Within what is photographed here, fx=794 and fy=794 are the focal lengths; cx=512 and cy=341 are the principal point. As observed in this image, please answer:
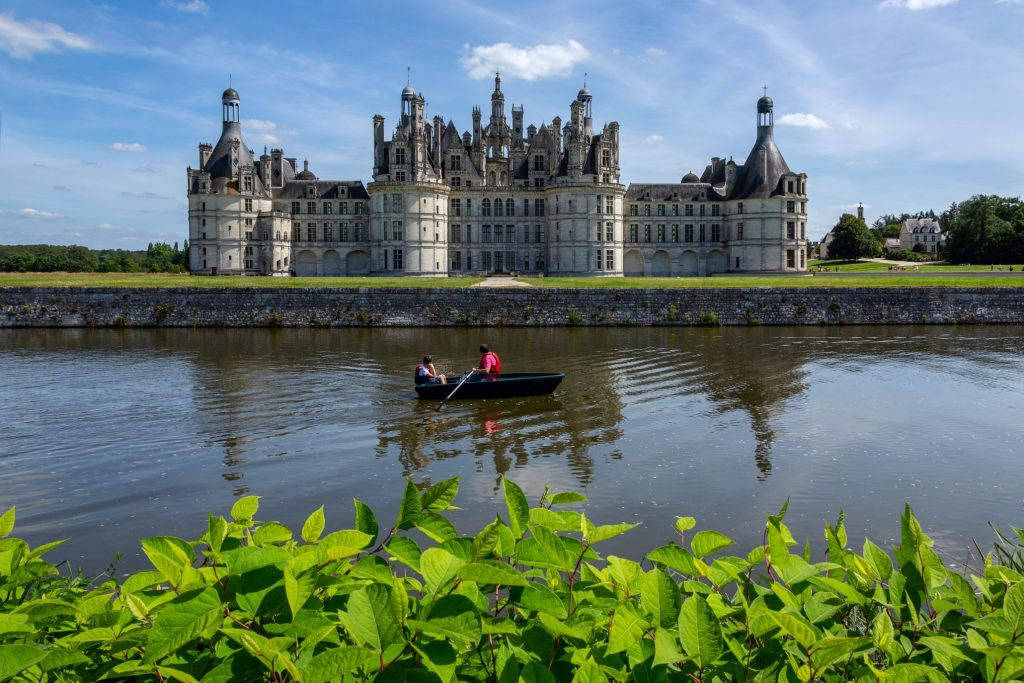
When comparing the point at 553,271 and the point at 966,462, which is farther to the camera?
the point at 553,271

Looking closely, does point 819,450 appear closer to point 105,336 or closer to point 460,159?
point 105,336

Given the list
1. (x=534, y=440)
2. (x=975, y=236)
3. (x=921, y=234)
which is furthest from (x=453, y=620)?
(x=921, y=234)

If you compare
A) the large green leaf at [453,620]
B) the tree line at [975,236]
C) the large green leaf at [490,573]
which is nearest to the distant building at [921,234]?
the tree line at [975,236]

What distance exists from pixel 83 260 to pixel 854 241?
10238cm

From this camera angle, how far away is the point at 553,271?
71.6 meters

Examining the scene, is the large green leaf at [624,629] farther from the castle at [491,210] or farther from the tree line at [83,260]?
the tree line at [83,260]

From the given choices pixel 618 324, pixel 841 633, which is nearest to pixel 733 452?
pixel 841 633

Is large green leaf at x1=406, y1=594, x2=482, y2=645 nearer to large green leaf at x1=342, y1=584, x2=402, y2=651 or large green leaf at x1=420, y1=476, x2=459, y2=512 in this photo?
large green leaf at x1=342, y1=584, x2=402, y2=651

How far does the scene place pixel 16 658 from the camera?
87.7 inches

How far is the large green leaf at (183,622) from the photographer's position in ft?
7.33

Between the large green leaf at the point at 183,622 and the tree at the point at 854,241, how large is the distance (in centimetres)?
11164

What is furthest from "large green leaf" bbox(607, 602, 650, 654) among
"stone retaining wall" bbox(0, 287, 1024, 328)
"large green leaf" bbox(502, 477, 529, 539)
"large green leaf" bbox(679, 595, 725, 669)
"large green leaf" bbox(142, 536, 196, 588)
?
"stone retaining wall" bbox(0, 287, 1024, 328)

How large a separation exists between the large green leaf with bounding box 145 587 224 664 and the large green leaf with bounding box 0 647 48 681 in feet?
0.99

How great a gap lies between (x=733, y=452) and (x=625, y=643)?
12.4m
